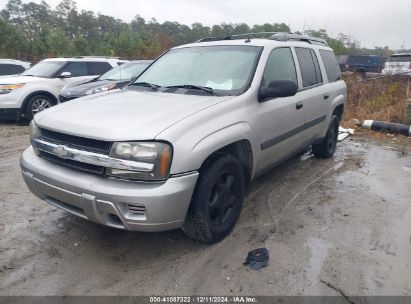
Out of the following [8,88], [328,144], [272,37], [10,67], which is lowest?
[328,144]

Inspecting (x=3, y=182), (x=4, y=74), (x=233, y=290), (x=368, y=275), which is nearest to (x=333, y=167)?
(x=368, y=275)

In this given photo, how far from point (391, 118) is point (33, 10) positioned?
54559 millimetres

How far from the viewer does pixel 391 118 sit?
879 cm

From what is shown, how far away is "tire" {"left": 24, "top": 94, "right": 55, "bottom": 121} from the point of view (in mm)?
8672

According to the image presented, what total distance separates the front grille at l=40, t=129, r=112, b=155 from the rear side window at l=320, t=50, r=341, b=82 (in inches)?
147

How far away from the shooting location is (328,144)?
Result: 582 centimetres

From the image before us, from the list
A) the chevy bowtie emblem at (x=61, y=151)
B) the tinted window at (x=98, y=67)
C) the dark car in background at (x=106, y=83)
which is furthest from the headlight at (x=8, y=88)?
the chevy bowtie emblem at (x=61, y=151)

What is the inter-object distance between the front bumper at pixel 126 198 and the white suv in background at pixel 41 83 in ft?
21.7

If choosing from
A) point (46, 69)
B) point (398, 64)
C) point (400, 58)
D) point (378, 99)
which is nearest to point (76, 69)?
point (46, 69)

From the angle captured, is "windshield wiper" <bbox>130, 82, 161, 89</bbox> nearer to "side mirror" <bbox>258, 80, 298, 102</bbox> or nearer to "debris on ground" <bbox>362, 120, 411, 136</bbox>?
"side mirror" <bbox>258, 80, 298, 102</bbox>

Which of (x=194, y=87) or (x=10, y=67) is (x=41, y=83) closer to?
(x=10, y=67)

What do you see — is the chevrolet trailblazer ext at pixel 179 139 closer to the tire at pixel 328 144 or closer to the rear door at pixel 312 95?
the rear door at pixel 312 95

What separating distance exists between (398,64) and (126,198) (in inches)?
622

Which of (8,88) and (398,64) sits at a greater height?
(398,64)
